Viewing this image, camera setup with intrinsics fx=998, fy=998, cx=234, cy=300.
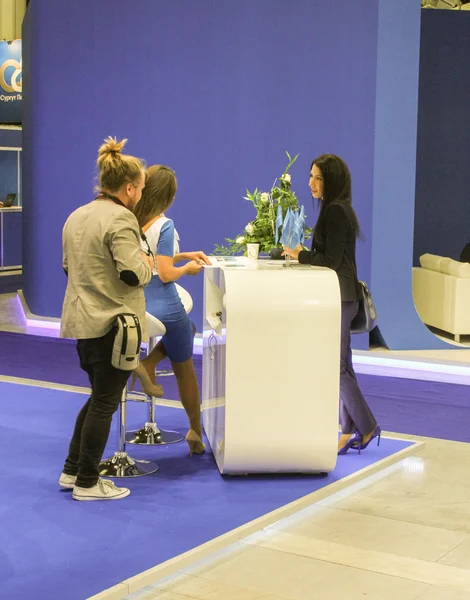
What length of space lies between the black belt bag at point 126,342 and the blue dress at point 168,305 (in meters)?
0.72

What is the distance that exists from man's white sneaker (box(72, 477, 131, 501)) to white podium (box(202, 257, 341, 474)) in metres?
0.54

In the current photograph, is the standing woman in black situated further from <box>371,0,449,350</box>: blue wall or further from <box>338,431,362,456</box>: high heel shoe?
<box>371,0,449,350</box>: blue wall

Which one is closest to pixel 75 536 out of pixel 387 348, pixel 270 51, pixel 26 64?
pixel 387 348

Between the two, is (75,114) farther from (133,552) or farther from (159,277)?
(133,552)

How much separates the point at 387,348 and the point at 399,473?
133 inches

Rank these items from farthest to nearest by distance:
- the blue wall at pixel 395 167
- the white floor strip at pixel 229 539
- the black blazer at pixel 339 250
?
the blue wall at pixel 395 167, the black blazer at pixel 339 250, the white floor strip at pixel 229 539

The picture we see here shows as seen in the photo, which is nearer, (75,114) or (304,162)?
(304,162)

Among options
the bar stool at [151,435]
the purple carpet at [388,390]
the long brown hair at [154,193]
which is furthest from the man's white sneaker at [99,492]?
the purple carpet at [388,390]

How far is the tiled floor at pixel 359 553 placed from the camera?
3613mm

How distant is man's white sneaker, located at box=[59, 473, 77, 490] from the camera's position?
441 centimetres

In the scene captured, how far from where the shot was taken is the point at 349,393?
5062mm

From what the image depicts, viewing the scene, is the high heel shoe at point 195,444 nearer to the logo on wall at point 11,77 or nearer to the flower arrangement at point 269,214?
the flower arrangement at point 269,214

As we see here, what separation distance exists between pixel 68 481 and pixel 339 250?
5.54 feet

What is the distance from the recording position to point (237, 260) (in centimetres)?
520
